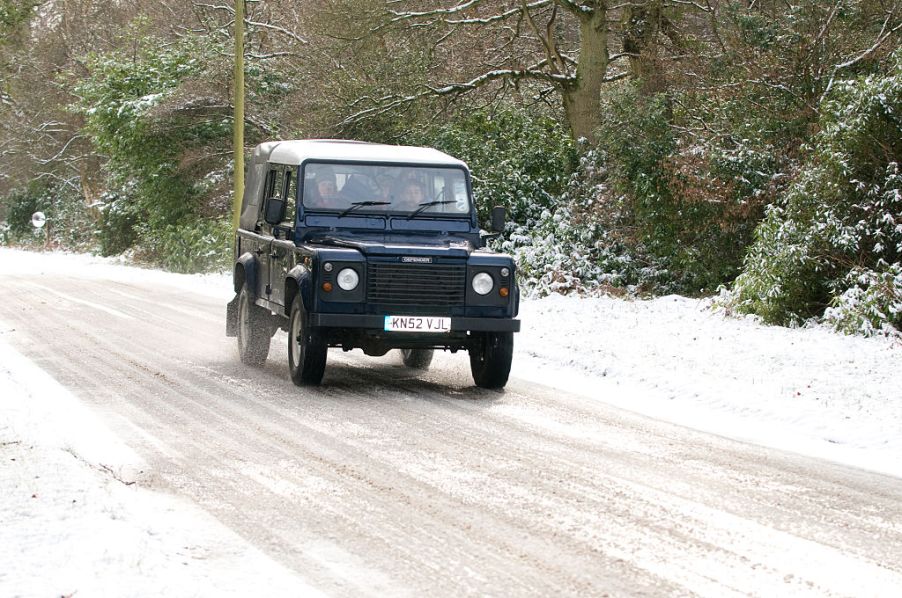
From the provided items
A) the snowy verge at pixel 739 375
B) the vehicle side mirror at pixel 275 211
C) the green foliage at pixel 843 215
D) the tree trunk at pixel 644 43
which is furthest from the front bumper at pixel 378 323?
the tree trunk at pixel 644 43

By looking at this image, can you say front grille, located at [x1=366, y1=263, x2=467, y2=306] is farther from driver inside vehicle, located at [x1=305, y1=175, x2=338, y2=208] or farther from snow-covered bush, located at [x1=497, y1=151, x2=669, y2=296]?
snow-covered bush, located at [x1=497, y1=151, x2=669, y2=296]

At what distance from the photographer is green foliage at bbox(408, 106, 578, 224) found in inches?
1025

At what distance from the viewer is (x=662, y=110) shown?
24.0 metres

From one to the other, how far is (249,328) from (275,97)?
24.3 metres

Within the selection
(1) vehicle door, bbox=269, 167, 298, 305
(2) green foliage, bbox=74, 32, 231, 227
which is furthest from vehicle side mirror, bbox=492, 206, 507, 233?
(2) green foliage, bbox=74, 32, 231, 227

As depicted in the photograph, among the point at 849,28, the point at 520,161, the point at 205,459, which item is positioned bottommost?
the point at 205,459

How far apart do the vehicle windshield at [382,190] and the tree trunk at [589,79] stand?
1481 cm

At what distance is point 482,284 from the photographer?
1113cm

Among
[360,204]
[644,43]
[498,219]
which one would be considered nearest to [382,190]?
[360,204]

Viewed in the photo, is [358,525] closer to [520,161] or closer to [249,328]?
[249,328]

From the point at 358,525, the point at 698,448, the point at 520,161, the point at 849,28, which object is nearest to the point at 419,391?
the point at 698,448

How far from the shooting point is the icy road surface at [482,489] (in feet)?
18.1

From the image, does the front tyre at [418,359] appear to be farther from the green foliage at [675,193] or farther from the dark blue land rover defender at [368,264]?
the green foliage at [675,193]

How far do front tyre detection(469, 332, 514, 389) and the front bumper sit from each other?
0.19 metres
